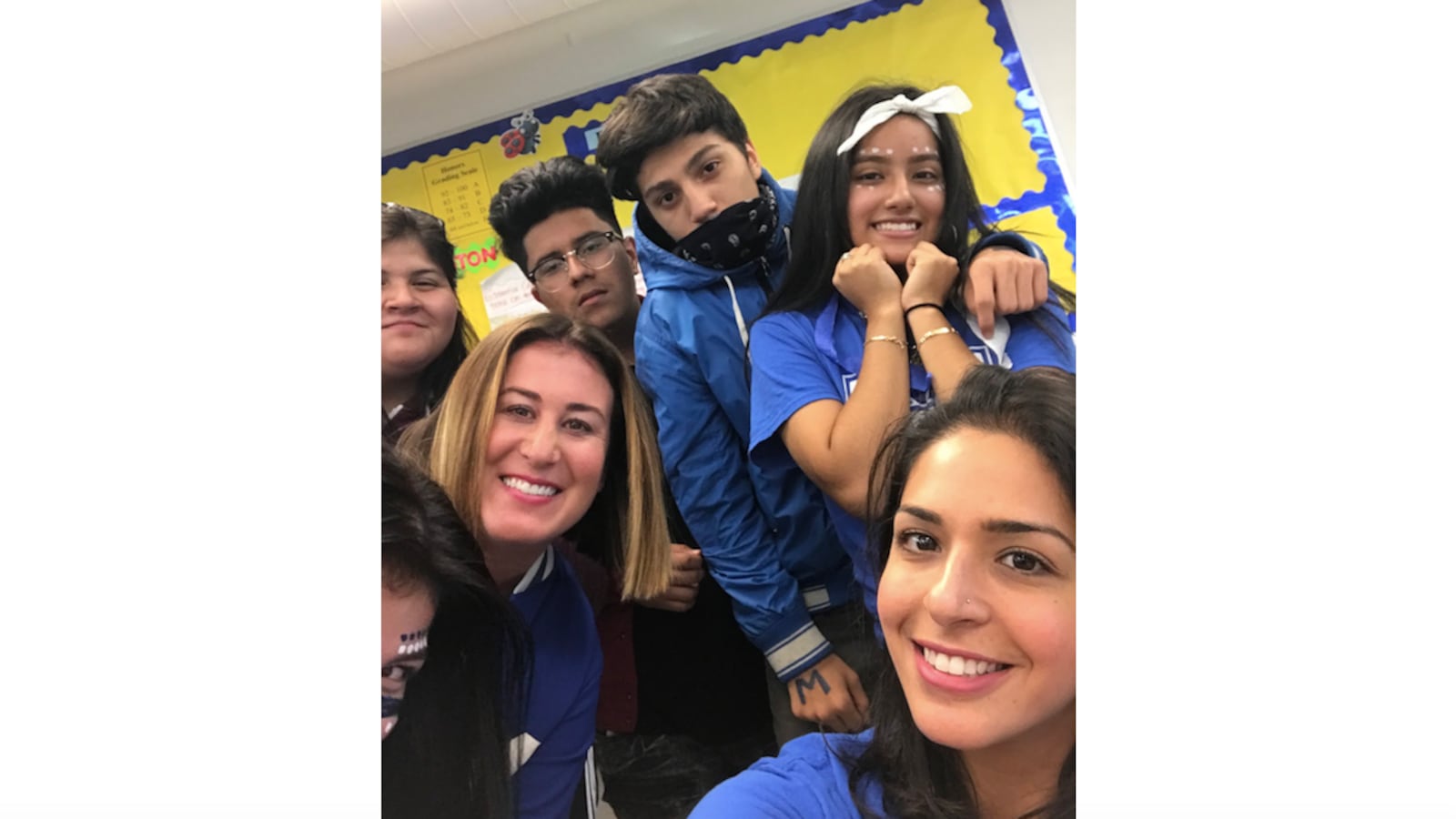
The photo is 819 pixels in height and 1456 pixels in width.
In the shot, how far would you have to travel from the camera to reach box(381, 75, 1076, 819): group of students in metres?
0.95

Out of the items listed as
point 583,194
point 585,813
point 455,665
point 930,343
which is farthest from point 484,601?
point 930,343

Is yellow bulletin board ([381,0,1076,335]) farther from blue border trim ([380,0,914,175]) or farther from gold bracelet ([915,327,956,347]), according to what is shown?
gold bracelet ([915,327,956,347])

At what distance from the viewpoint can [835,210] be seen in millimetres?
1086

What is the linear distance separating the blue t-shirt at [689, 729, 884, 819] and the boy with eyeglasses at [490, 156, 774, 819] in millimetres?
40

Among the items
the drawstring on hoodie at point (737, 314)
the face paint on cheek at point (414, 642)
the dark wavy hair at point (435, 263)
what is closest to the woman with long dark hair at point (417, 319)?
the dark wavy hair at point (435, 263)

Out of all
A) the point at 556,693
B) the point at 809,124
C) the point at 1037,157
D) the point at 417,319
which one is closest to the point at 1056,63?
the point at 1037,157

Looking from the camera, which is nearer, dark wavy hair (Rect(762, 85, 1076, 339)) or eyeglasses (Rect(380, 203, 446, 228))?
dark wavy hair (Rect(762, 85, 1076, 339))

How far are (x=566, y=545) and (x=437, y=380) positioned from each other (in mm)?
276

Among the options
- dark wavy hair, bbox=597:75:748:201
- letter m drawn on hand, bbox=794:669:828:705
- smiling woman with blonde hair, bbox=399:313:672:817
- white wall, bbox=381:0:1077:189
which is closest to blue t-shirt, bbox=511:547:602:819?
smiling woman with blonde hair, bbox=399:313:672:817

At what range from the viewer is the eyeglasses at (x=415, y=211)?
1.31 m

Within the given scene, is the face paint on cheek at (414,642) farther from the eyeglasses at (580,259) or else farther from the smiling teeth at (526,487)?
the eyeglasses at (580,259)

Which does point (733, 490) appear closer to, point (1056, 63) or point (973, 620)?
point (973, 620)
